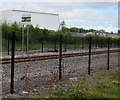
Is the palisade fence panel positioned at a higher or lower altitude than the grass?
higher

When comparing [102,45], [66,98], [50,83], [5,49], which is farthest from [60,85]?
[102,45]

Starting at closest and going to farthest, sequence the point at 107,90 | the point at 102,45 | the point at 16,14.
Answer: the point at 107,90, the point at 102,45, the point at 16,14

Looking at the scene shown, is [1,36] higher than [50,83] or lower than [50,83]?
higher

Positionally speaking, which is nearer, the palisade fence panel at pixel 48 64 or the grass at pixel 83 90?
the grass at pixel 83 90

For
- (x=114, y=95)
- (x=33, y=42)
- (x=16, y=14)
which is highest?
(x=16, y=14)

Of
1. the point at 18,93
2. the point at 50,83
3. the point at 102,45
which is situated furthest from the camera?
the point at 102,45

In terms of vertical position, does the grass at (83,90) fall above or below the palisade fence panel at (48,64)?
below

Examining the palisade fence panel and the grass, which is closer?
the grass

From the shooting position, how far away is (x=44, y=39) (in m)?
25.7

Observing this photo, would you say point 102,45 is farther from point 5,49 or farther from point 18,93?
point 18,93

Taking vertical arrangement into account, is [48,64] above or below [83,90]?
above

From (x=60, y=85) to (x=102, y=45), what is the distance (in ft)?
110

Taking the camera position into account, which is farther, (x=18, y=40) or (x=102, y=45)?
(x=102, y=45)

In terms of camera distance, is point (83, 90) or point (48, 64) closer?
point (83, 90)
